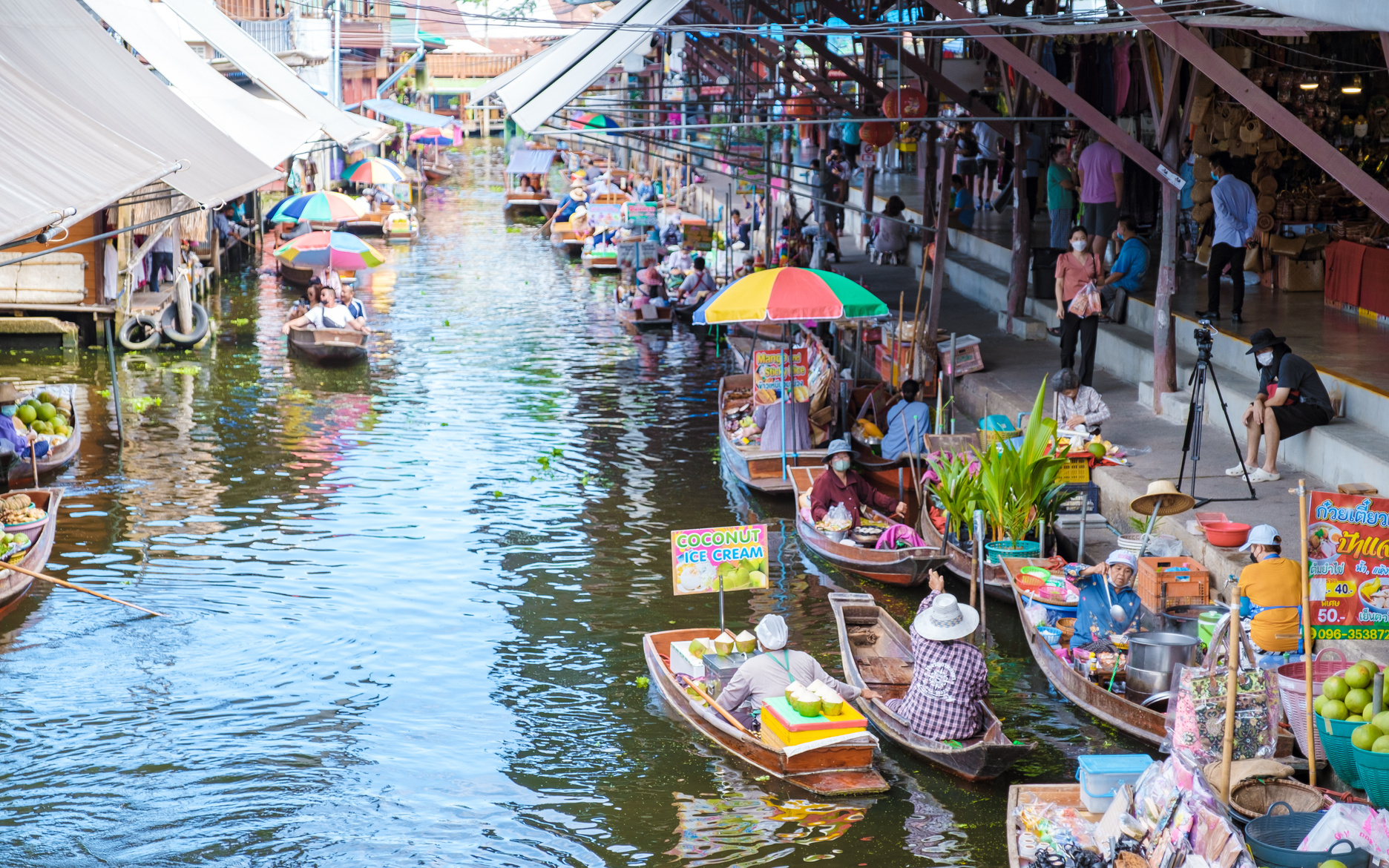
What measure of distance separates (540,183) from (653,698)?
131 feet

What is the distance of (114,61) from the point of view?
16531 millimetres

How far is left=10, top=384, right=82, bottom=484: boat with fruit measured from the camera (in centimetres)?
1558

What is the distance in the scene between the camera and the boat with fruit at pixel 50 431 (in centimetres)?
1558

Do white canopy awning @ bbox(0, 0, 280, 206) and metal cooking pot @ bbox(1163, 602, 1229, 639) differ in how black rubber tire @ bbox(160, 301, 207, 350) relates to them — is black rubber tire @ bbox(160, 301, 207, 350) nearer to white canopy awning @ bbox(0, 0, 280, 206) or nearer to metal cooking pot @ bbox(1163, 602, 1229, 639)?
white canopy awning @ bbox(0, 0, 280, 206)

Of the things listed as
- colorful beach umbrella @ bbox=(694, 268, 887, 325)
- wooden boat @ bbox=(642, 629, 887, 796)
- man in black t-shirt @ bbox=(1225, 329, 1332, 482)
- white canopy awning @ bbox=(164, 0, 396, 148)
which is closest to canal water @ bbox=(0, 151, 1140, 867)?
wooden boat @ bbox=(642, 629, 887, 796)

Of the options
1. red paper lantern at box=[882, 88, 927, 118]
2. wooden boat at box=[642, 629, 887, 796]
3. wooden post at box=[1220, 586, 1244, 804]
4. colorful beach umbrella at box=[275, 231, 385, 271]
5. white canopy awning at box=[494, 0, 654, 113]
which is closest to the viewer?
wooden post at box=[1220, 586, 1244, 804]

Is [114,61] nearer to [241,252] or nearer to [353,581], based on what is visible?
[353,581]

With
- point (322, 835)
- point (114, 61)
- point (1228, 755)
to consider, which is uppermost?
point (114, 61)

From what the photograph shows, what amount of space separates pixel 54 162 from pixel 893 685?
753 centimetres

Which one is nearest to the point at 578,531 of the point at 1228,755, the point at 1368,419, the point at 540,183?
the point at 1368,419

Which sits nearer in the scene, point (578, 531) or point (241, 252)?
point (578, 531)

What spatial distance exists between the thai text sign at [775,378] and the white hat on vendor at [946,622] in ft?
23.3

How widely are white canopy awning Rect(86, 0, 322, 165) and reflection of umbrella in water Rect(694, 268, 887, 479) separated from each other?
369 inches

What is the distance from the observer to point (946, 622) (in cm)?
887
